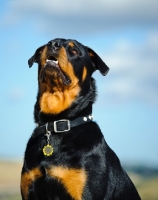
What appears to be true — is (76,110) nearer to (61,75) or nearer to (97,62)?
(61,75)

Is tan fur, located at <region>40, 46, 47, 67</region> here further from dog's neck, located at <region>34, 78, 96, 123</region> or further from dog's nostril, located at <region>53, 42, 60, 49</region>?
dog's neck, located at <region>34, 78, 96, 123</region>

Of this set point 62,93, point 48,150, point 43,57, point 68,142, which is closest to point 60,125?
point 68,142

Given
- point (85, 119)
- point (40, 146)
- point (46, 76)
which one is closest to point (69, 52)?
point (46, 76)

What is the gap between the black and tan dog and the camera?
201 inches

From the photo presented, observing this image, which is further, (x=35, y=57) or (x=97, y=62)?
(x=35, y=57)

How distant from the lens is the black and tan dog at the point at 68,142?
5.09 m

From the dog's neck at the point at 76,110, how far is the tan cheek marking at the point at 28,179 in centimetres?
67

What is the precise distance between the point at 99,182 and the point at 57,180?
493 mm

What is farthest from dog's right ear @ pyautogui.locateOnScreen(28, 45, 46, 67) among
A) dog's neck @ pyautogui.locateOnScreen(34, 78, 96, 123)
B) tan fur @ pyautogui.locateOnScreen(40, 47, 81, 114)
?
dog's neck @ pyautogui.locateOnScreen(34, 78, 96, 123)

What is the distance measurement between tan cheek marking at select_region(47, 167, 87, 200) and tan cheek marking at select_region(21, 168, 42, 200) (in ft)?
0.74

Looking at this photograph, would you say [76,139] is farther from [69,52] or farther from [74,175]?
→ [69,52]

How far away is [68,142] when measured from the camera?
206 inches

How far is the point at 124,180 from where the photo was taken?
5547 millimetres

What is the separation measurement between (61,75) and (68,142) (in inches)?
32.8
